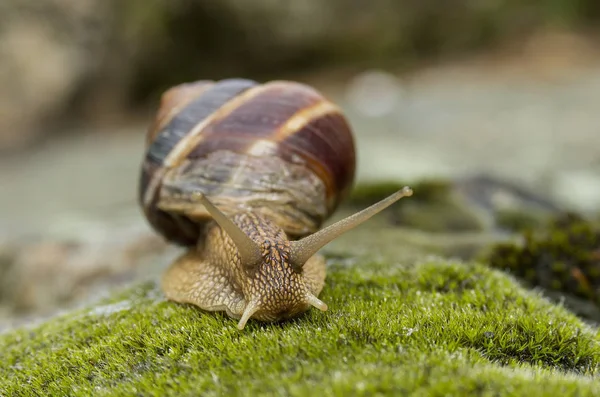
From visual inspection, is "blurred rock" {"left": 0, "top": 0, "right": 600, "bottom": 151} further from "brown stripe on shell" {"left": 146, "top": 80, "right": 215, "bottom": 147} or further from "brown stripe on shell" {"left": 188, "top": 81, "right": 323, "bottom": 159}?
"brown stripe on shell" {"left": 188, "top": 81, "right": 323, "bottom": 159}

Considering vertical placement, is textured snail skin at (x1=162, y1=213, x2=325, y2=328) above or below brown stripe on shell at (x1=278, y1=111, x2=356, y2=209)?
below

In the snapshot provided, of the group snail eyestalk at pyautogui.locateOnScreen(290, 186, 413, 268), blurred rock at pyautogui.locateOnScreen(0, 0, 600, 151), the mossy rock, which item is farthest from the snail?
blurred rock at pyautogui.locateOnScreen(0, 0, 600, 151)

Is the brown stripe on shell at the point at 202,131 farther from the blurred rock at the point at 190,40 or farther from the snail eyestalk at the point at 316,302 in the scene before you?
the blurred rock at the point at 190,40

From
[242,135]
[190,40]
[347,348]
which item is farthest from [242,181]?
[190,40]

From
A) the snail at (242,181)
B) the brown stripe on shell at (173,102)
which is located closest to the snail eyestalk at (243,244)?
the snail at (242,181)

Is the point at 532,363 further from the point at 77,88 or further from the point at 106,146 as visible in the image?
the point at 77,88

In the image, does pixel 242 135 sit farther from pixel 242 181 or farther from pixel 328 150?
pixel 328 150

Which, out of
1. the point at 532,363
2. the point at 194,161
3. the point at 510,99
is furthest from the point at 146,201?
the point at 510,99
